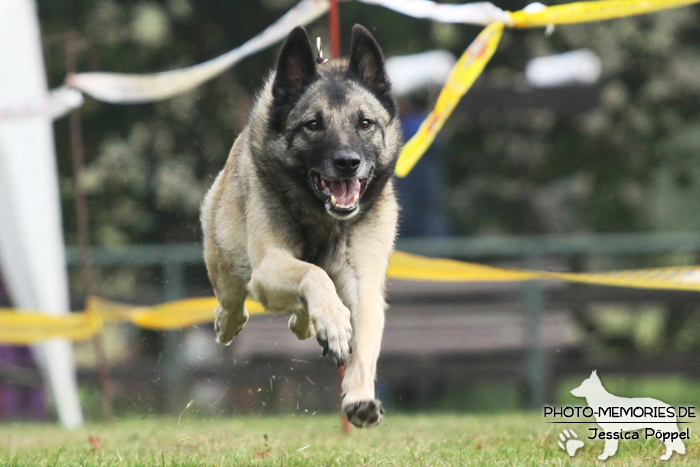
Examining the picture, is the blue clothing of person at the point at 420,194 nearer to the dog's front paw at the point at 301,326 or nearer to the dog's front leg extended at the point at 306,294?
the dog's front paw at the point at 301,326

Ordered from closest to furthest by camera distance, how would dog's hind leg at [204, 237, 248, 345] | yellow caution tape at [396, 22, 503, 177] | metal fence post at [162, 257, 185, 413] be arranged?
dog's hind leg at [204, 237, 248, 345], yellow caution tape at [396, 22, 503, 177], metal fence post at [162, 257, 185, 413]

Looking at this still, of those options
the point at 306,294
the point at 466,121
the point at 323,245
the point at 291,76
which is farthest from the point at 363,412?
the point at 466,121

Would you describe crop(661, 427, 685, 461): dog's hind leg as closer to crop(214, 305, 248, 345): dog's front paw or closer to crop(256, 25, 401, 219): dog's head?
crop(256, 25, 401, 219): dog's head

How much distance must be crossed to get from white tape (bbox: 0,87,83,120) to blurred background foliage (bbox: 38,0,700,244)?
12.4ft

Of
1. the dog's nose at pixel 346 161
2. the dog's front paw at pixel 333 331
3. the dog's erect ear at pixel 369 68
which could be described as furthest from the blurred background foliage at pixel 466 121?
the dog's front paw at pixel 333 331

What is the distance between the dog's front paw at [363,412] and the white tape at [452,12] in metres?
2.82

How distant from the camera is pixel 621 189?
12.3 m

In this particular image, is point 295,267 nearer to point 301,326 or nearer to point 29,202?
point 301,326

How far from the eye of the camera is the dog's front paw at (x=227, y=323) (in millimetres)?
4605

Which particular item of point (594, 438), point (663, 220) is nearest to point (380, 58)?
point (594, 438)

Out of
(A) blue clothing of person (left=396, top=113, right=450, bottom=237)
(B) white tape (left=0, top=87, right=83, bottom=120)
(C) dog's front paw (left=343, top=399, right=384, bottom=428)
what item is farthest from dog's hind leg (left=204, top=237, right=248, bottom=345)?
(A) blue clothing of person (left=396, top=113, right=450, bottom=237)

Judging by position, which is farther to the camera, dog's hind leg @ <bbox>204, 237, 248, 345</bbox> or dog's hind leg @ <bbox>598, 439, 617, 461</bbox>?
dog's hind leg @ <bbox>204, 237, 248, 345</bbox>

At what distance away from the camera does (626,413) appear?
4.11 meters

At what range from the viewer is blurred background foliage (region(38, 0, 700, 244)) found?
1153 cm
